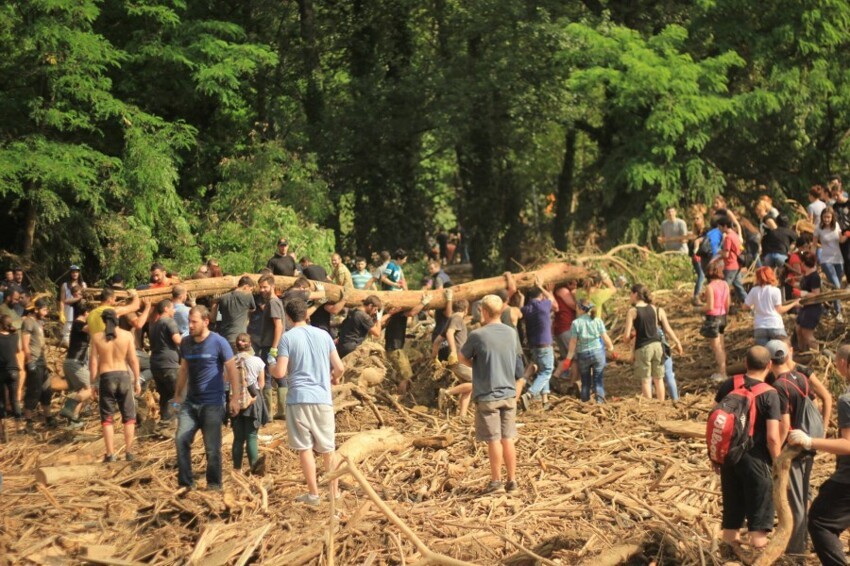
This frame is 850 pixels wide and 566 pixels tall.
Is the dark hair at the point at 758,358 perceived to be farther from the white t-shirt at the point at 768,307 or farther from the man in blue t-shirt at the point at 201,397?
the white t-shirt at the point at 768,307

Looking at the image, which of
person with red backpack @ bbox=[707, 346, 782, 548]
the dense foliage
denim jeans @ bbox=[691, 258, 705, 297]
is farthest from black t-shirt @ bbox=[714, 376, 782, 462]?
the dense foliage

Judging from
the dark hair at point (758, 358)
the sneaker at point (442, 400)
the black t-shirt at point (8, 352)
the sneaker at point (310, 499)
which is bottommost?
the sneaker at point (310, 499)

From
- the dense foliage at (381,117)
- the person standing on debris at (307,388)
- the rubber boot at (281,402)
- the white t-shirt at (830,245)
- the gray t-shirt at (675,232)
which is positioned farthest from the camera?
the dense foliage at (381,117)

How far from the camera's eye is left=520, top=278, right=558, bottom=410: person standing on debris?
14.9 m

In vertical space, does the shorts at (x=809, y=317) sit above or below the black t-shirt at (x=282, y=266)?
below

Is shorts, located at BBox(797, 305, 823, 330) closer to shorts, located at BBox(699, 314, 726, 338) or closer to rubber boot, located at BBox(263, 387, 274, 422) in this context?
shorts, located at BBox(699, 314, 726, 338)

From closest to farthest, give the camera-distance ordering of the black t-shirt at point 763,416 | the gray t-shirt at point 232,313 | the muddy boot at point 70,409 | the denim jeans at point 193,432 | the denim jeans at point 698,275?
the black t-shirt at point 763,416
the denim jeans at point 193,432
the gray t-shirt at point 232,313
the muddy boot at point 70,409
the denim jeans at point 698,275

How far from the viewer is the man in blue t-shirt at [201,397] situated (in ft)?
35.8

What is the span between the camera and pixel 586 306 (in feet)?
49.1

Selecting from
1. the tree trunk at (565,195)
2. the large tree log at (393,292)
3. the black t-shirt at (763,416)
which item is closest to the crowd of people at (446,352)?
the black t-shirt at (763,416)

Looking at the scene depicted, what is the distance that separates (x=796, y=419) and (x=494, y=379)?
2.74m

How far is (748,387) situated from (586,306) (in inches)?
245

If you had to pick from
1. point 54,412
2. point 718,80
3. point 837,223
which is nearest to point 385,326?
point 54,412

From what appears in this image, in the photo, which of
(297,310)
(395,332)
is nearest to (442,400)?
(395,332)
